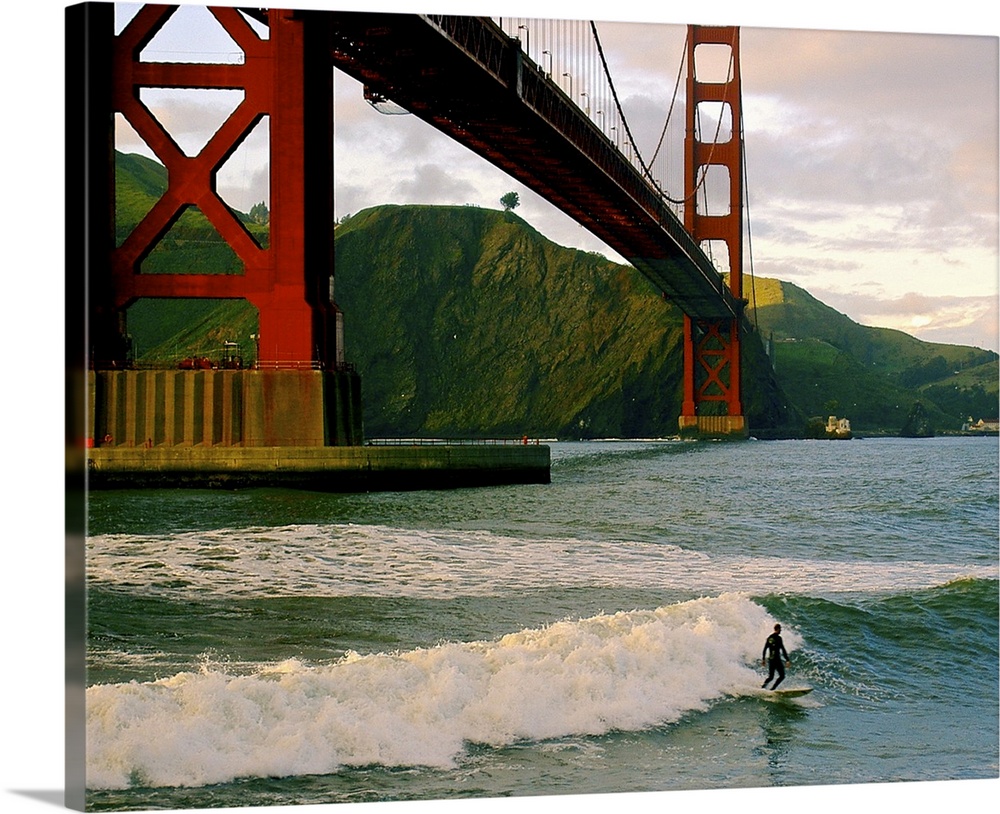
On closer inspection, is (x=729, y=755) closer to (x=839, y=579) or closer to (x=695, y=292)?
(x=839, y=579)

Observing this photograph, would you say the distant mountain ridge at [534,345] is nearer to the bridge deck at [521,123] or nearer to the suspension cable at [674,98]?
the bridge deck at [521,123]

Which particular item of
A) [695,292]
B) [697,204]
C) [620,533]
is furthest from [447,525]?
Answer: [697,204]

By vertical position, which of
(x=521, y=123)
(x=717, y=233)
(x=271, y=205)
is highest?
(x=521, y=123)

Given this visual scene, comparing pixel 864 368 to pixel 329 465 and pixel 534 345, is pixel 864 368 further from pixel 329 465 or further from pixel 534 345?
pixel 329 465

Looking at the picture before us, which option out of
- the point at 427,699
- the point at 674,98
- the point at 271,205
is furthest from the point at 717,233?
the point at 427,699

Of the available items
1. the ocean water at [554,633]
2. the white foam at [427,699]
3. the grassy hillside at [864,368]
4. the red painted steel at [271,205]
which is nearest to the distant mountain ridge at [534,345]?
the grassy hillside at [864,368]

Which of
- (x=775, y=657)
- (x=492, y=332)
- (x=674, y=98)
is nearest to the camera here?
(x=775, y=657)
